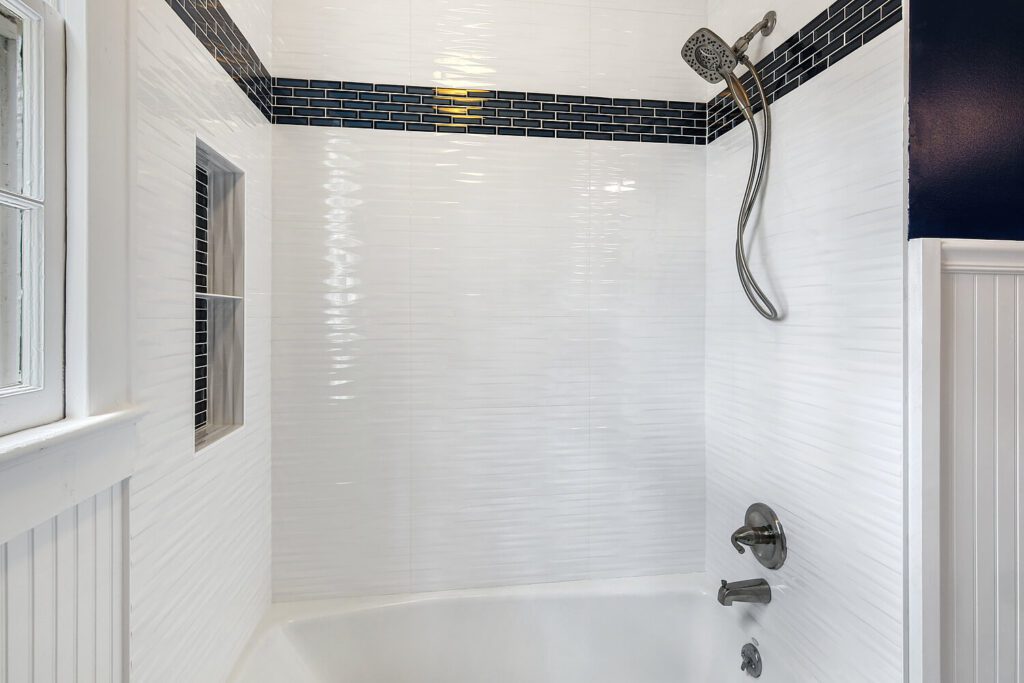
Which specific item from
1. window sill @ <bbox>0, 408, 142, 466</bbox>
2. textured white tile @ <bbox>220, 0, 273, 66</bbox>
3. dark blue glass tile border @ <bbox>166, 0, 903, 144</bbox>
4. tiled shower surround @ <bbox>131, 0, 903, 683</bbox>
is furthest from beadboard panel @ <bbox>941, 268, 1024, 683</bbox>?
textured white tile @ <bbox>220, 0, 273, 66</bbox>

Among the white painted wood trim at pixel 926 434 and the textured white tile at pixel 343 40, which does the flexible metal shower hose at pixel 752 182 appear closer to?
the white painted wood trim at pixel 926 434

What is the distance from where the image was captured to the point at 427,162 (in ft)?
5.96

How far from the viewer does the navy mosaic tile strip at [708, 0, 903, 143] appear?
1209mm

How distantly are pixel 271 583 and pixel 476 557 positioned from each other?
65 centimetres

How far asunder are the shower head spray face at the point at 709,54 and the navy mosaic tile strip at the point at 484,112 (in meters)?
0.38

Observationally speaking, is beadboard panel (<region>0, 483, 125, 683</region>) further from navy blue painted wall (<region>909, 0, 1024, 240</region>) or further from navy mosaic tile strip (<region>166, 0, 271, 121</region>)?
navy blue painted wall (<region>909, 0, 1024, 240</region>)

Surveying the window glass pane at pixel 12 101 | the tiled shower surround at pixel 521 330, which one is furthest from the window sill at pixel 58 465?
the tiled shower surround at pixel 521 330

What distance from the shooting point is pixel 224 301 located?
1.54 meters

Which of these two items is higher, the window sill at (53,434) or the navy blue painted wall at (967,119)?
the navy blue painted wall at (967,119)

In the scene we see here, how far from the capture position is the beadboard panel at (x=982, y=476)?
1128mm

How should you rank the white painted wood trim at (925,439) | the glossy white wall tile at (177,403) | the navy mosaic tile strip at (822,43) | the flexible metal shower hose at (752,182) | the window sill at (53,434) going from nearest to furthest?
the window sill at (53,434), the glossy white wall tile at (177,403), the white painted wood trim at (925,439), the navy mosaic tile strip at (822,43), the flexible metal shower hose at (752,182)

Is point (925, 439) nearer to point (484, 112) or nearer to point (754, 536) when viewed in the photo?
point (754, 536)

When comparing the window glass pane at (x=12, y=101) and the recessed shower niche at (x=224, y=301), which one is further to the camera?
the recessed shower niche at (x=224, y=301)

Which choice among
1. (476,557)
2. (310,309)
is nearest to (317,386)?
(310,309)
